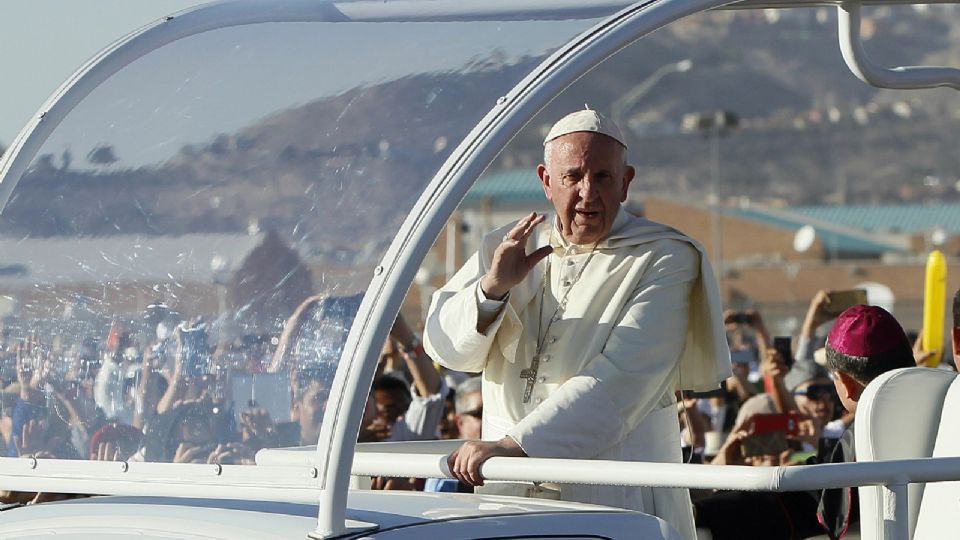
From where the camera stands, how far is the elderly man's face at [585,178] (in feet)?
13.2

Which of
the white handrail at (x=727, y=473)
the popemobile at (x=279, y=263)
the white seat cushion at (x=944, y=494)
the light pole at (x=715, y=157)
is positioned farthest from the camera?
the light pole at (x=715, y=157)

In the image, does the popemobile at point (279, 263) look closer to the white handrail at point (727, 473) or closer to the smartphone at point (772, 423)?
the white handrail at point (727, 473)

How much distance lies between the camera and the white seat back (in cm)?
388

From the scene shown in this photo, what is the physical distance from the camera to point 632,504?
4.06 m

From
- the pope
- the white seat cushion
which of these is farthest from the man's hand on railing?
the white seat cushion

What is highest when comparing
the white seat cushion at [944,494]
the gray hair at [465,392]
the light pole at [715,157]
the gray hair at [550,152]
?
the light pole at [715,157]

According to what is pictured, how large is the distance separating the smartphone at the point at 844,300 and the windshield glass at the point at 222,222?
5369mm

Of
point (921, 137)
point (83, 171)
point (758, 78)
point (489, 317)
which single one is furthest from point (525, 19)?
point (758, 78)

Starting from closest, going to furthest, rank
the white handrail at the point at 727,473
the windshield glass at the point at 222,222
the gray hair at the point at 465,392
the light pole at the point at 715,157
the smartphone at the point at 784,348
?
the white handrail at the point at 727,473 → the windshield glass at the point at 222,222 → the gray hair at the point at 465,392 → the smartphone at the point at 784,348 → the light pole at the point at 715,157

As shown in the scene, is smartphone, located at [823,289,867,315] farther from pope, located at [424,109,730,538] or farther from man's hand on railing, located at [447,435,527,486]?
man's hand on railing, located at [447,435,527,486]

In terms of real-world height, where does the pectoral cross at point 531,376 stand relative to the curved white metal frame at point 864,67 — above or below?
below

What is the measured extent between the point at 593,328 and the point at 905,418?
0.79 meters

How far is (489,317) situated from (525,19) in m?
0.73

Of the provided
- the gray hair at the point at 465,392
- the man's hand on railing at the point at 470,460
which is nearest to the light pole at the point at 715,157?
the gray hair at the point at 465,392
